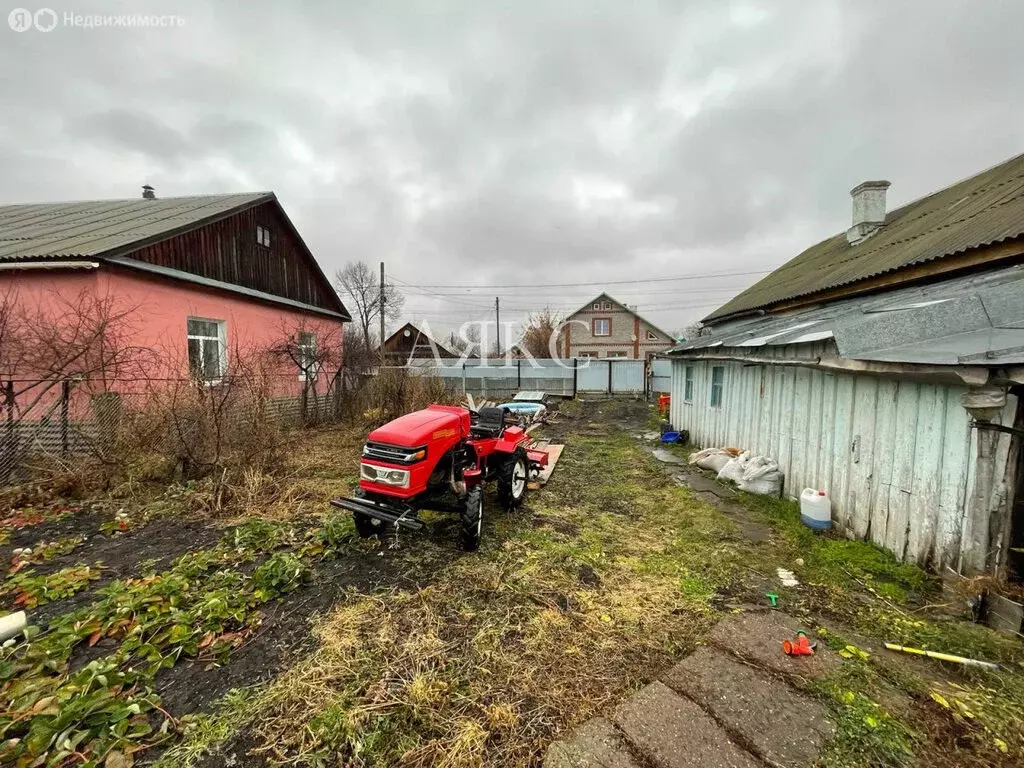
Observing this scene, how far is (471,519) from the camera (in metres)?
3.51

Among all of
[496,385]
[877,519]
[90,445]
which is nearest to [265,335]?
[90,445]

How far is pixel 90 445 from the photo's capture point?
16.6 feet

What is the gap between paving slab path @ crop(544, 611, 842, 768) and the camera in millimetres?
1719

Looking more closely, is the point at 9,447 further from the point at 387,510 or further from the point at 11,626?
the point at 387,510

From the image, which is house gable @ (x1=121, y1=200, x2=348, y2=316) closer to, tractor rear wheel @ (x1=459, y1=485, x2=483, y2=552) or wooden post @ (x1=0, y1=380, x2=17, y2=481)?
wooden post @ (x1=0, y1=380, x2=17, y2=481)

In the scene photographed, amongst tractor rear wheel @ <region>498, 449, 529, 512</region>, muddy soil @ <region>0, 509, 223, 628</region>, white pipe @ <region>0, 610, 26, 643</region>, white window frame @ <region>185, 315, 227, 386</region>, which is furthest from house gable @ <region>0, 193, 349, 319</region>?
tractor rear wheel @ <region>498, 449, 529, 512</region>

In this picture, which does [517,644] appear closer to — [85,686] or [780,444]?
[85,686]

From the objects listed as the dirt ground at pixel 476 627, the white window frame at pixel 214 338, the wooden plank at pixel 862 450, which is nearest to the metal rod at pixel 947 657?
the dirt ground at pixel 476 627

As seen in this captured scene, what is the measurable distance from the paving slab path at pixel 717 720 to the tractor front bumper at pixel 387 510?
1754 mm

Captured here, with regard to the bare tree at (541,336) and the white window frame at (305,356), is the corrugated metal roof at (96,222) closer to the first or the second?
the white window frame at (305,356)

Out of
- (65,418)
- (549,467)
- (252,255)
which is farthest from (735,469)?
(252,255)

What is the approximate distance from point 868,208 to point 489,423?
413 inches

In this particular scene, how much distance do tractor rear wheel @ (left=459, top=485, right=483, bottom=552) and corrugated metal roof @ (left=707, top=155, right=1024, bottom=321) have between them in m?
6.15

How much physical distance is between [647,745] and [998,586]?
103 inches
